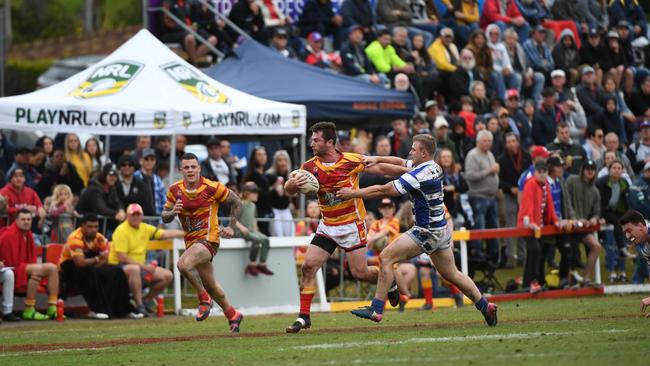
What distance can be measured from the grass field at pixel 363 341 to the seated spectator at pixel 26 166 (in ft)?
12.3

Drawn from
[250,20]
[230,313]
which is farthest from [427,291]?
[250,20]

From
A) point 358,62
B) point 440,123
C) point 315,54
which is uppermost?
point 315,54

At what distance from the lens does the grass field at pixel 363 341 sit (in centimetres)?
1068

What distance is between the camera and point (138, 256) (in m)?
19.4

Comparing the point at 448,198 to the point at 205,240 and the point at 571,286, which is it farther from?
the point at 205,240

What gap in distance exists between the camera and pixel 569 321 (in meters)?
14.6

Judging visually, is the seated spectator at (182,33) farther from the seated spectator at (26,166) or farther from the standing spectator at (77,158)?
the seated spectator at (26,166)

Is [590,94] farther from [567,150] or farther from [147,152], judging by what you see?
[147,152]

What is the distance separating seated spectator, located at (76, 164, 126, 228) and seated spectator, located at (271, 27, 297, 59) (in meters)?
5.61

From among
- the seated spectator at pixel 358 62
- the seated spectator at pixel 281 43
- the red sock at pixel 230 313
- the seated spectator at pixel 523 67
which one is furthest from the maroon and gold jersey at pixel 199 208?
the seated spectator at pixel 523 67

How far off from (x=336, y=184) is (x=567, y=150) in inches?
429

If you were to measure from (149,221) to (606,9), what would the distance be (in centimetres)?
1684

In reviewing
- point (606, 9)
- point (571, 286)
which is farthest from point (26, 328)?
point (606, 9)

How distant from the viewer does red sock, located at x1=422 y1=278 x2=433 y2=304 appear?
19609 millimetres
